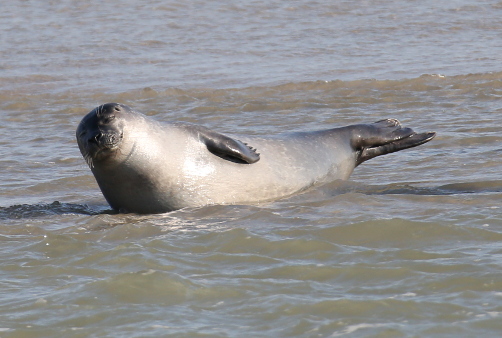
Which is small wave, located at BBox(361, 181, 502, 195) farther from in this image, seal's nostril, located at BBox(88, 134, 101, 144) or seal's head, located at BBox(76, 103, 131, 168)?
seal's nostril, located at BBox(88, 134, 101, 144)

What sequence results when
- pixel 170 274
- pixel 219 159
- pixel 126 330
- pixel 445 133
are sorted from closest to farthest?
pixel 126 330
pixel 170 274
pixel 219 159
pixel 445 133

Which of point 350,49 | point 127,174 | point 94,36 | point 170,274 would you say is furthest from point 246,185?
point 94,36

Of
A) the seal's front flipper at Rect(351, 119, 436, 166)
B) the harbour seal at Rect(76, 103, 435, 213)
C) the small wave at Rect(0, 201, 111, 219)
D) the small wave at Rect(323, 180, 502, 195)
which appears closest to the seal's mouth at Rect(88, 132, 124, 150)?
the harbour seal at Rect(76, 103, 435, 213)

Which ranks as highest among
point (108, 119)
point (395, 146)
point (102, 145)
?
point (108, 119)

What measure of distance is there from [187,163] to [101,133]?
2.31 ft

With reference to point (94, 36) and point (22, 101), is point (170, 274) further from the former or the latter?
point (94, 36)

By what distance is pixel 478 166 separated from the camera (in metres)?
7.39

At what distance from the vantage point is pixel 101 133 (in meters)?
6.06

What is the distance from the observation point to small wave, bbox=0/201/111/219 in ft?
21.6

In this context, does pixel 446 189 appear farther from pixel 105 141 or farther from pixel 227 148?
pixel 105 141

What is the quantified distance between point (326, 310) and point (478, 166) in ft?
11.9

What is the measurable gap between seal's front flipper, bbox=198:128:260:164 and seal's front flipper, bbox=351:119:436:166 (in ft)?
4.02

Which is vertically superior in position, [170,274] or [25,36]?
[25,36]

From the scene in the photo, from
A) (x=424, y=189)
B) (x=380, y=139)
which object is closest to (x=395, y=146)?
(x=380, y=139)
